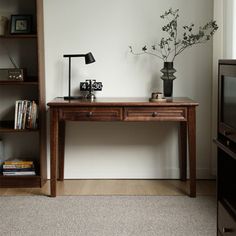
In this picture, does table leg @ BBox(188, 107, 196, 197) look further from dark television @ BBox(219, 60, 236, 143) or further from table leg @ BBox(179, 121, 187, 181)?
dark television @ BBox(219, 60, 236, 143)

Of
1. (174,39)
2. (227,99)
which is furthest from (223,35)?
(227,99)

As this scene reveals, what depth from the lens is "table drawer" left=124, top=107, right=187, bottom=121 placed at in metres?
3.72

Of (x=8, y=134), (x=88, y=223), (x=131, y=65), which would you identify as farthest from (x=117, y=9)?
(x=88, y=223)

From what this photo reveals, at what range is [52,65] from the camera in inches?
169

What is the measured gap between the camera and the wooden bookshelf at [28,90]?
4020 millimetres

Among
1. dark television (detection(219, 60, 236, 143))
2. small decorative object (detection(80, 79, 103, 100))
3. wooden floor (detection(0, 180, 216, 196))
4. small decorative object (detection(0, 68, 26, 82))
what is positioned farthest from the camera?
small decorative object (detection(80, 79, 103, 100))

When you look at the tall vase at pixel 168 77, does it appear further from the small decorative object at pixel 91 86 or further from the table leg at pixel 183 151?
the small decorative object at pixel 91 86

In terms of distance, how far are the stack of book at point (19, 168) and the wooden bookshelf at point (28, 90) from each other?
0.05 metres

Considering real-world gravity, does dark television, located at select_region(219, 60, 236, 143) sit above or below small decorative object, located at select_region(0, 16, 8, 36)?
below

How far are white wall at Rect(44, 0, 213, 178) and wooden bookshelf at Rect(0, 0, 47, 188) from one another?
0.14m

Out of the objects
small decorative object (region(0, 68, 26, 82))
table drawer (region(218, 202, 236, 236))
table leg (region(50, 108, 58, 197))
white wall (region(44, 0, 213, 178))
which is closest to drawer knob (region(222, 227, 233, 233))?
table drawer (region(218, 202, 236, 236))

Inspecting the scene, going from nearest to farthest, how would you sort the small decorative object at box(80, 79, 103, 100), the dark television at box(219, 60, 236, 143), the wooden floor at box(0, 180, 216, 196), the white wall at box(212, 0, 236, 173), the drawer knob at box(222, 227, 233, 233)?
the dark television at box(219, 60, 236, 143)
the drawer knob at box(222, 227, 233, 233)
the white wall at box(212, 0, 236, 173)
the wooden floor at box(0, 180, 216, 196)
the small decorative object at box(80, 79, 103, 100)

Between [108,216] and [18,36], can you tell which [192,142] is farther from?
[18,36]

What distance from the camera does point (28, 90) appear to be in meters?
4.31
